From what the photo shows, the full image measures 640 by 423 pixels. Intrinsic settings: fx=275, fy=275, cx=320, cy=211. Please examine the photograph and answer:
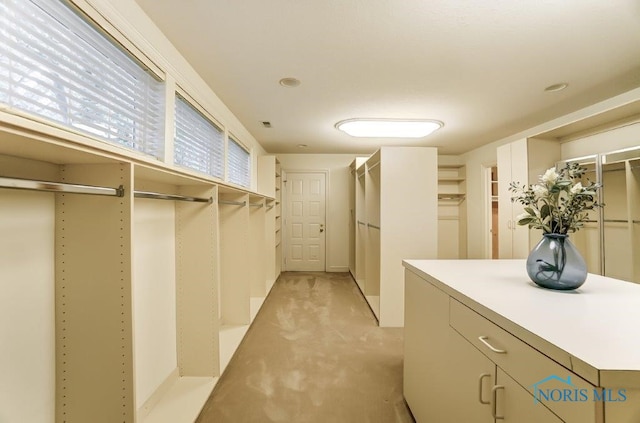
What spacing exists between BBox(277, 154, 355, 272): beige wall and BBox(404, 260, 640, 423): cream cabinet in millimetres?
4077

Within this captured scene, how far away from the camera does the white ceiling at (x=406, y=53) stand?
1.58 m

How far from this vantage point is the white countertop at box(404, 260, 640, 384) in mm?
642

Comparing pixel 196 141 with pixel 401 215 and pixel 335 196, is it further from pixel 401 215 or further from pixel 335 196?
pixel 335 196

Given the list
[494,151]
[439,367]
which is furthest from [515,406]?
[494,151]

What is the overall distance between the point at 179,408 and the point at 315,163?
463 cm

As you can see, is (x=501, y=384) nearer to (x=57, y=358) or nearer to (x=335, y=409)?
(x=335, y=409)

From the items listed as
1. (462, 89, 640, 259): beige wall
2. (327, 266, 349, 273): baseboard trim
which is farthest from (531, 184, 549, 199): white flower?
(327, 266, 349, 273): baseboard trim

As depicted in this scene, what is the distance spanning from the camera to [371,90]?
2656mm

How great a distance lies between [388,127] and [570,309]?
3.24 metres

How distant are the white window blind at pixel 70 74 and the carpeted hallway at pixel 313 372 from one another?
1815 millimetres

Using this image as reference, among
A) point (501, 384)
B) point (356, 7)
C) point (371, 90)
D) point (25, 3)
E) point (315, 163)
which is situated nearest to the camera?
point (501, 384)

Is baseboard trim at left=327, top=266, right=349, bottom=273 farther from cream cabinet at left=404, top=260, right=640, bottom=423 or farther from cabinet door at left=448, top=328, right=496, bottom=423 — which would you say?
cabinet door at left=448, top=328, right=496, bottom=423

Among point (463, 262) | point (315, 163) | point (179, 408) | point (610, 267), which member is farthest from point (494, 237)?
point (179, 408)

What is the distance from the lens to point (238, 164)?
3.92 meters
